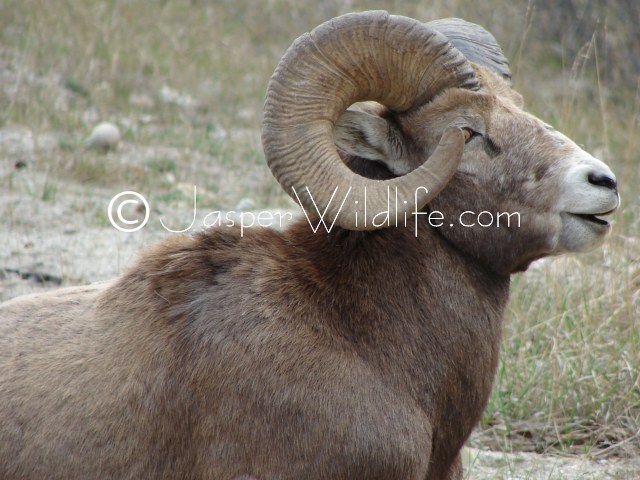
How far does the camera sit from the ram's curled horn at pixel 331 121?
4090 mm

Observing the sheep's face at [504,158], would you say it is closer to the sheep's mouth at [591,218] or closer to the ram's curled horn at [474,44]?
the sheep's mouth at [591,218]

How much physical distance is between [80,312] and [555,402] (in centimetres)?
317

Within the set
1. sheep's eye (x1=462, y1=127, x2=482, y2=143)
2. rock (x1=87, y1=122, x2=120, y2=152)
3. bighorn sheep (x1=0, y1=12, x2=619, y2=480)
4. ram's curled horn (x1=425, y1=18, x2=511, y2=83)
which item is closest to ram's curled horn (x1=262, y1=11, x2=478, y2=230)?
bighorn sheep (x1=0, y1=12, x2=619, y2=480)

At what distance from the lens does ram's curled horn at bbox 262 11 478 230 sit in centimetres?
409

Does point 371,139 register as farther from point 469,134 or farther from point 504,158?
point 504,158

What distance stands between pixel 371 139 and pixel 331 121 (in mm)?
254

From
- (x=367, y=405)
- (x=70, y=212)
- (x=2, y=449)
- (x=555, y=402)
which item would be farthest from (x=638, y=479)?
(x=70, y=212)

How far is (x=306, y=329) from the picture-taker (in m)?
4.11

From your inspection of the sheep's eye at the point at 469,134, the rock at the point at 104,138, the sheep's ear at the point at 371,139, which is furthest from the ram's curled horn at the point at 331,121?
the rock at the point at 104,138

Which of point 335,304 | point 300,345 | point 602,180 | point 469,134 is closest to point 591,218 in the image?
point 602,180

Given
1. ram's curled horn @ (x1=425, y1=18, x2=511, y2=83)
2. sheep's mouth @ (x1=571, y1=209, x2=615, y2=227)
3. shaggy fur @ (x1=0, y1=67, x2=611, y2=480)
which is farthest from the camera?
ram's curled horn @ (x1=425, y1=18, x2=511, y2=83)

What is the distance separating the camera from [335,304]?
4207mm

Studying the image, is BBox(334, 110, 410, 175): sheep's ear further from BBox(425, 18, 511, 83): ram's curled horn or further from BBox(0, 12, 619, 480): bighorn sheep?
BBox(425, 18, 511, 83): ram's curled horn

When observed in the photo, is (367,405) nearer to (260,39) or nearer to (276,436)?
(276,436)
